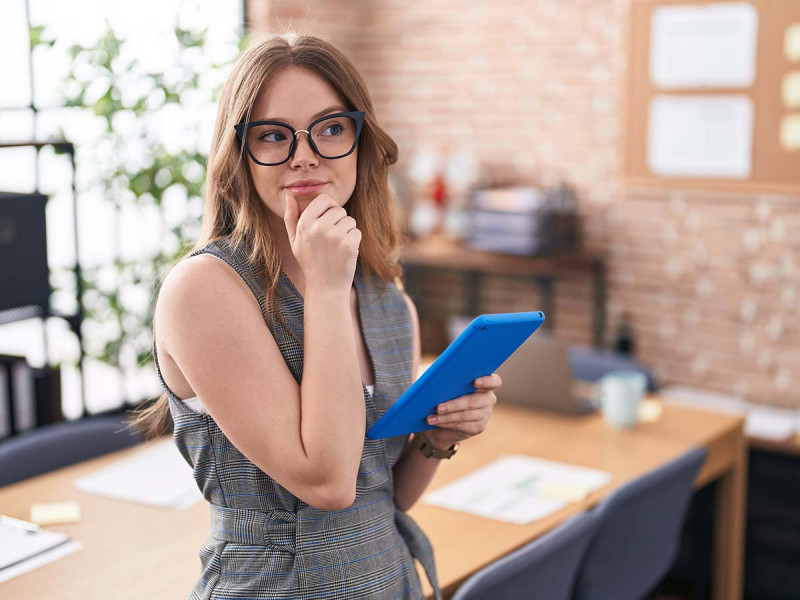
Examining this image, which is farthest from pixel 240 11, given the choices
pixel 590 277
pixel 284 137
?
pixel 284 137

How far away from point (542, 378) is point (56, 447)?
4.72ft

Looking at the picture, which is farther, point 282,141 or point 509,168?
point 509,168

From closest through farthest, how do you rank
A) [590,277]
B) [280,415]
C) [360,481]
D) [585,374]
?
[280,415] < [360,481] < [585,374] < [590,277]

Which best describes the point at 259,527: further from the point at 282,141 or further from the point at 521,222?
the point at 521,222

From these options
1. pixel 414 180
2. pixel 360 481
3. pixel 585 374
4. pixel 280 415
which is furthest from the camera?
pixel 414 180

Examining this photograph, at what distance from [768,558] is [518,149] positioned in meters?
2.47

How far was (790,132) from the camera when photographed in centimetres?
436

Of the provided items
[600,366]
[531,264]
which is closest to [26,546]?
[600,366]

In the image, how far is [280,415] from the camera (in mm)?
1289

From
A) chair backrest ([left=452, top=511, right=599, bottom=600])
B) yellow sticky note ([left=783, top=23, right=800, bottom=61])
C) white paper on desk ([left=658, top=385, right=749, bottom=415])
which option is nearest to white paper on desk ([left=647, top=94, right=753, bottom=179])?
yellow sticky note ([left=783, top=23, right=800, bottom=61])

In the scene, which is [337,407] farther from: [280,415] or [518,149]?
[518,149]

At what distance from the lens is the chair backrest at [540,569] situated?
1.80m

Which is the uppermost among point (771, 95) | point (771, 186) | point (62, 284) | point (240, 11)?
point (240, 11)

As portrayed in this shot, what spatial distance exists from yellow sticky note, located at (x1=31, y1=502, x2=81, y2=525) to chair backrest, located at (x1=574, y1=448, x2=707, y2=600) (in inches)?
46.0
